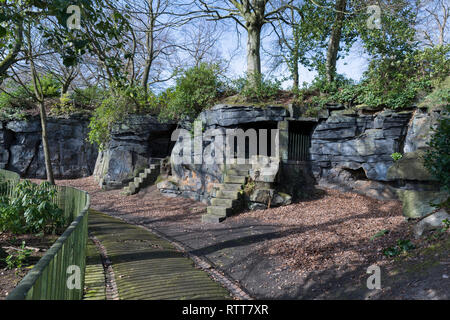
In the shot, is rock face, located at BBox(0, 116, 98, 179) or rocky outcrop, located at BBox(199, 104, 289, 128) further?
rock face, located at BBox(0, 116, 98, 179)

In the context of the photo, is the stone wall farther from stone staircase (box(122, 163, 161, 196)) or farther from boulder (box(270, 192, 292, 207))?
stone staircase (box(122, 163, 161, 196))

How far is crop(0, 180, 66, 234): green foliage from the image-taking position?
6586mm

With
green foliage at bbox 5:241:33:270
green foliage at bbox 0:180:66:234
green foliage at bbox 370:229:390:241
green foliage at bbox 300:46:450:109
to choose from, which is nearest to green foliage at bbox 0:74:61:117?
green foliage at bbox 0:180:66:234

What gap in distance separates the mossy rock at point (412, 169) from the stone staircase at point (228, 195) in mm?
4792

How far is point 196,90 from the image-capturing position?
45.2 ft

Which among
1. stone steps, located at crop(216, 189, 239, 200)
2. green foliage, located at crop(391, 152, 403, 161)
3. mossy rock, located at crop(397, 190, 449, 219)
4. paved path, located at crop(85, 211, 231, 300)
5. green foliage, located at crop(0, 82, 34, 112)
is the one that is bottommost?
A: paved path, located at crop(85, 211, 231, 300)

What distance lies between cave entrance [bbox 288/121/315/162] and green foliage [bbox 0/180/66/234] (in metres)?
8.29

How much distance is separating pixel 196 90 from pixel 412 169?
9868 millimetres

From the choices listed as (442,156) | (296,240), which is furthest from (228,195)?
(442,156)

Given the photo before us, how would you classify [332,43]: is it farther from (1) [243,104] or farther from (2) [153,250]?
(2) [153,250]

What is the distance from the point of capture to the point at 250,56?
14.2 metres

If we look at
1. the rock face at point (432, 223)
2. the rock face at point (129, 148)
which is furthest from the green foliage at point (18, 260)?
the rock face at point (129, 148)

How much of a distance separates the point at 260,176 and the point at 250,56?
6728 millimetres
